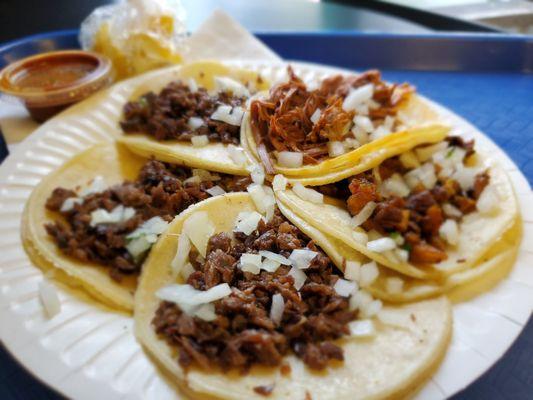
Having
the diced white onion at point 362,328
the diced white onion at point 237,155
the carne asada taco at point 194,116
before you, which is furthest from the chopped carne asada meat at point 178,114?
the diced white onion at point 362,328

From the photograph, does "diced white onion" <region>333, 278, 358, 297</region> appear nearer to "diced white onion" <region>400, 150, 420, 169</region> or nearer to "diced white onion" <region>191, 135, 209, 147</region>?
"diced white onion" <region>400, 150, 420, 169</region>

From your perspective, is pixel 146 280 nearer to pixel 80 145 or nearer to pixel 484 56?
pixel 80 145

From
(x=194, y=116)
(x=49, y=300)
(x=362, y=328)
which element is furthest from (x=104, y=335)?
(x=194, y=116)

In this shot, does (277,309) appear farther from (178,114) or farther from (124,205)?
(178,114)

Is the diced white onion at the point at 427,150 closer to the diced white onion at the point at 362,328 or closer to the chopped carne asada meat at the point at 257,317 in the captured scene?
the chopped carne asada meat at the point at 257,317

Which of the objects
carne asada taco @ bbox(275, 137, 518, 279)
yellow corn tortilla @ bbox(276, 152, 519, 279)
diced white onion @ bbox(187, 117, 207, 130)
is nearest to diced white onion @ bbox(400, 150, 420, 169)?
carne asada taco @ bbox(275, 137, 518, 279)
